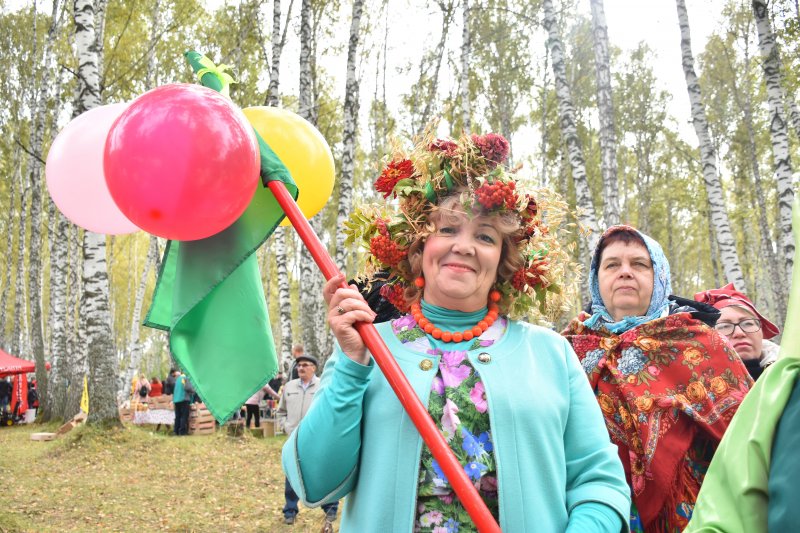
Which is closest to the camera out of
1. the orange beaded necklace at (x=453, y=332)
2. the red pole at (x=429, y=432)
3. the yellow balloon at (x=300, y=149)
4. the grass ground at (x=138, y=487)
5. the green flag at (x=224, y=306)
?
the red pole at (x=429, y=432)

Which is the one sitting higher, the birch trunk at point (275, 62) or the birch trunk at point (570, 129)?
the birch trunk at point (275, 62)

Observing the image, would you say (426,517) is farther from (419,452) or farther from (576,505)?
(576,505)

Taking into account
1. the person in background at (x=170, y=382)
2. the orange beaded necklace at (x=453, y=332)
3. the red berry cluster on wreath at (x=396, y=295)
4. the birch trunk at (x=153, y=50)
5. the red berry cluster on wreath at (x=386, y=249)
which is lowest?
the person in background at (x=170, y=382)

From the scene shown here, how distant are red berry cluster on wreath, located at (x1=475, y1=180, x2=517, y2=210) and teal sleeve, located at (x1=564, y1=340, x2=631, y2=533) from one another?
550 millimetres

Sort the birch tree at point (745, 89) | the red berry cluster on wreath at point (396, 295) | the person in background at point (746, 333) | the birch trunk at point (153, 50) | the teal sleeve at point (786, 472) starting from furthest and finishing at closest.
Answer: the birch tree at point (745, 89)
the birch trunk at point (153, 50)
the person in background at point (746, 333)
the red berry cluster on wreath at point (396, 295)
the teal sleeve at point (786, 472)

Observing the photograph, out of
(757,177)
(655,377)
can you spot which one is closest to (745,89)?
(757,177)

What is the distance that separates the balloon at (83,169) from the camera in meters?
2.51

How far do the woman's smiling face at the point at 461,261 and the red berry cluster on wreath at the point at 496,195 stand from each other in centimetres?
8

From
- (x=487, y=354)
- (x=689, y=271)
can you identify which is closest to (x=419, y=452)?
(x=487, y=354)

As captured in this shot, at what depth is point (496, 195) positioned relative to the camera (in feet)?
6.49

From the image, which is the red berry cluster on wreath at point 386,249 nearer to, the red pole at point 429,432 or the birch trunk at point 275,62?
the red pole at point 429,432

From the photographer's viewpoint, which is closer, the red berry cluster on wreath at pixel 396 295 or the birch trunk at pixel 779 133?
the red berry cluster on wreath at pixel 396 295

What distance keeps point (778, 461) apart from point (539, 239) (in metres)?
1.41

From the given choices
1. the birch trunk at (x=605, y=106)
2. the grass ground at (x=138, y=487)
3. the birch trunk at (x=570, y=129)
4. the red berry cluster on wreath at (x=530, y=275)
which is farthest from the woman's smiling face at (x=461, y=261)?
the birch trunk at (x=605, y=106)
